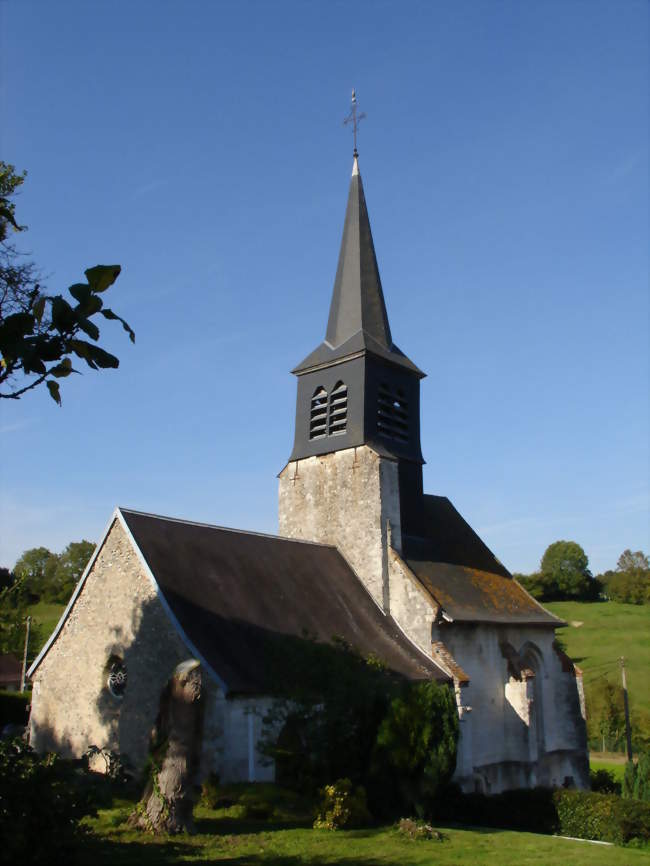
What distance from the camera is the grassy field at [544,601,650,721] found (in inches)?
1726

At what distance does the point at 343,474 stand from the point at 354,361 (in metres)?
3.27

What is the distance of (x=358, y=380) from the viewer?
2220 cm

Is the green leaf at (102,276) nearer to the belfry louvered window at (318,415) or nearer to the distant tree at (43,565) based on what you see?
the belfry louvered window at (318,415)

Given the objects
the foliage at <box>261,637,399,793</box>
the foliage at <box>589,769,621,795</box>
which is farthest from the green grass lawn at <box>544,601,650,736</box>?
the foliage at <box>261,637,399,793</box>

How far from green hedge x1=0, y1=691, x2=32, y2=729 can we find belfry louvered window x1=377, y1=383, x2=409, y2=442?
44.3 feet

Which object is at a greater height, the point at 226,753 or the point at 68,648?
the point at 68,648

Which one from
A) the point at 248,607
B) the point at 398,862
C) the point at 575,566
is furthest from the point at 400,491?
the point at 575,566

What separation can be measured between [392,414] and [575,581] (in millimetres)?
63079

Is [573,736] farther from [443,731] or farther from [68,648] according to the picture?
[68,648]

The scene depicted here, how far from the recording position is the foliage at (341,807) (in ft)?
41.0

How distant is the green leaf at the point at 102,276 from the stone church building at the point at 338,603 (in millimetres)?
10711

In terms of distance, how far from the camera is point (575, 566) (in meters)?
84.2

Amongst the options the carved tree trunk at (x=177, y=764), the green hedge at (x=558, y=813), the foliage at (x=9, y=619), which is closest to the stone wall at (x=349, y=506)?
the green hedge at (x=558, y=813)

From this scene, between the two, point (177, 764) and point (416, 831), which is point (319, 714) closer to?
point (416, 831)
